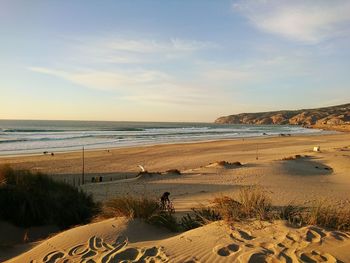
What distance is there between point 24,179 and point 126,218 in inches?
135

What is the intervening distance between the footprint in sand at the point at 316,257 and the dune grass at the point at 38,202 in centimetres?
508

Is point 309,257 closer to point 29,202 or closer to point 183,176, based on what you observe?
point 29,202

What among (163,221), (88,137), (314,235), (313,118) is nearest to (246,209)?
(314,235)

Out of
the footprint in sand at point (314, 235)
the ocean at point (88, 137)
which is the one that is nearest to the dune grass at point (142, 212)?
the footprint in sand at point (314, 235)

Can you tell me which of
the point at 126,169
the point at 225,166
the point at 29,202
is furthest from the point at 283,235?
the point at 126,169

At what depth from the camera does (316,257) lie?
15.8 feet

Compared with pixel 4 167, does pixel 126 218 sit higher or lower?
lower

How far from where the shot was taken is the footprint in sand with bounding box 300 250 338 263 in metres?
4.73

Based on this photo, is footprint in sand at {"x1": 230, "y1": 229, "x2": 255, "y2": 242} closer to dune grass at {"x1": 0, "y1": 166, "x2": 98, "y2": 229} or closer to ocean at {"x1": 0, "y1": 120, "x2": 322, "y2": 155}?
dune grass at {"x1": 0, "y1": 166, "x2": 98, "y2": 229}

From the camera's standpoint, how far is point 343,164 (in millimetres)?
23906

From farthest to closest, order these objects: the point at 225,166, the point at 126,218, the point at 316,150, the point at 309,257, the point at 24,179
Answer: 1. the point at 316,150
2. the point at 225,166
3. the point at 24,179
4. the point at 126,218
5. the point at 309,257

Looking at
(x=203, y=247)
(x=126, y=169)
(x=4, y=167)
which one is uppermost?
(x=4, y=167)

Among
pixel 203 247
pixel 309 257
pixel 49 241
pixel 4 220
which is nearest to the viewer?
pixel 309 257

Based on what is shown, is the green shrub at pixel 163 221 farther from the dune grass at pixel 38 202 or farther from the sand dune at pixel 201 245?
the dune grass at pixel 38 202
